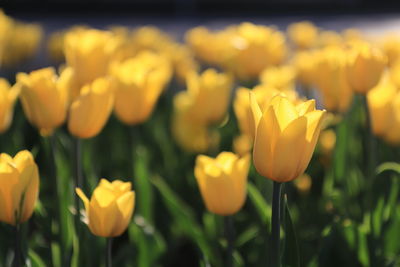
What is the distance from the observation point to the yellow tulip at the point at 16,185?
1118mm

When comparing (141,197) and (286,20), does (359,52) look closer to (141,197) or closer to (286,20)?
(141,197)

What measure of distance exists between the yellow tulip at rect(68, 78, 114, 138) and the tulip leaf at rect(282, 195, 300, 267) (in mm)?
494

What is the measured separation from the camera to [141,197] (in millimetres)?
1731

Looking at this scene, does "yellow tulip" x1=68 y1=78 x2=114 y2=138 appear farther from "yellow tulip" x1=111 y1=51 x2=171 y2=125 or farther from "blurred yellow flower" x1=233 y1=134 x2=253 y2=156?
"blurred yellow flower" x1=233 y1=134 x2=253 y2=156

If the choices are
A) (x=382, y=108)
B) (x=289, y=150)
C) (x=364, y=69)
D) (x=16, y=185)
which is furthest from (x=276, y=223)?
(x=382, y=108)

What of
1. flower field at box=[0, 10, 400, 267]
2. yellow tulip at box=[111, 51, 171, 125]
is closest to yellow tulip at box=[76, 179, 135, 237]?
flower field at box=[0, 10, 400, 267]

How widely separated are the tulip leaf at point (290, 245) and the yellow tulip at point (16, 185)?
1.57ft

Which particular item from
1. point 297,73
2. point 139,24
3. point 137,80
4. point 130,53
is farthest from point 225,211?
point 139,24

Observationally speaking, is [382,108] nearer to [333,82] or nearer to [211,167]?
[333,82]

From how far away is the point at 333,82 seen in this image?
1922 millimetres

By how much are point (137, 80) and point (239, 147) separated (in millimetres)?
556

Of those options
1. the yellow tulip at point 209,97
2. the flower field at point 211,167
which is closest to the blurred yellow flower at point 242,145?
the flower field at point 211,167

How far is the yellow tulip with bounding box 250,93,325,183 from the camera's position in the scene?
3.42 ft

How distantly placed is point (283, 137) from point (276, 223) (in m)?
0.15
